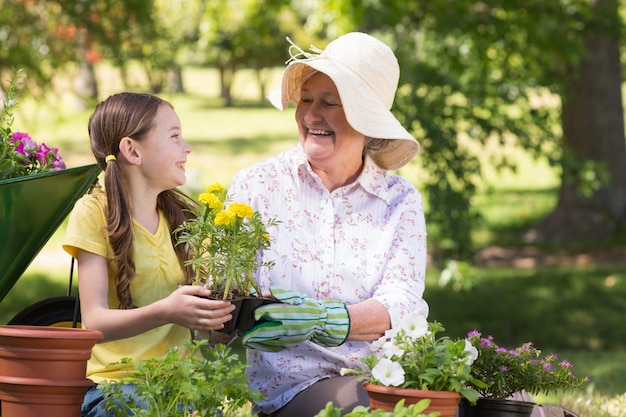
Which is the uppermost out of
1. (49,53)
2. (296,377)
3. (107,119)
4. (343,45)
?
(49,53)

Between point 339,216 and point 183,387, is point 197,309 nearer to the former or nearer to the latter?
point 183,387

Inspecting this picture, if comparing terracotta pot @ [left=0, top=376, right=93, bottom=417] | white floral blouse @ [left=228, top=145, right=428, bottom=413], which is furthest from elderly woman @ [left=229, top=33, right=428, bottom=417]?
terracotta pot @ [left=0, top=376, right=93, bottom=417]

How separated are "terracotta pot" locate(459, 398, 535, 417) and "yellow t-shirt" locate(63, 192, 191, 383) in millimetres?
890

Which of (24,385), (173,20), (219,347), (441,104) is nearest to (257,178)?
(219,347)

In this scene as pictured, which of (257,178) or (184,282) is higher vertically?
(257,178)

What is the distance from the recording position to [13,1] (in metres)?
10.1

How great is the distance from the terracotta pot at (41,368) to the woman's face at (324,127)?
1.12 meters

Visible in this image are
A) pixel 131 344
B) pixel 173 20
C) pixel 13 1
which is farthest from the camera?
pixel 173 20

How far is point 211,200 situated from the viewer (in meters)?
2.69

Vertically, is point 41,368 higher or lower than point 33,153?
lower

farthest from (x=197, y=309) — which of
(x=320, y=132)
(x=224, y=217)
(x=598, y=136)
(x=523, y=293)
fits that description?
(x=598, y=136)

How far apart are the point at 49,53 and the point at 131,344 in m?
7.87

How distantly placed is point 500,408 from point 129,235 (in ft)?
3.93

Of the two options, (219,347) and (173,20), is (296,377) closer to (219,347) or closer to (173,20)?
(219,347)
